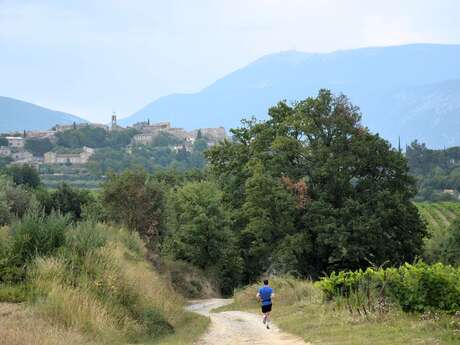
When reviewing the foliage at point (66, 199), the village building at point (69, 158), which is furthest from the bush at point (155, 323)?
the village building at point (69, 158)

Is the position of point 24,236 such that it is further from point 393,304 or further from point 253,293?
point 253,293

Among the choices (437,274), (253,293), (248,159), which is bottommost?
(253,293)

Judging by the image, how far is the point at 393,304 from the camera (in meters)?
17.6

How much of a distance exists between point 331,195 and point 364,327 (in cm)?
2536

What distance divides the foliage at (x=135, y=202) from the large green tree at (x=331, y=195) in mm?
6179

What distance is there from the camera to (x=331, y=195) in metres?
41.5

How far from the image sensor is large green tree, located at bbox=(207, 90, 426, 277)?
1564 inches

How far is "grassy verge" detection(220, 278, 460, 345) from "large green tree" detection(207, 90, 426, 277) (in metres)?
15.8

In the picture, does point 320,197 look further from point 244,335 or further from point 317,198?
point 244,335

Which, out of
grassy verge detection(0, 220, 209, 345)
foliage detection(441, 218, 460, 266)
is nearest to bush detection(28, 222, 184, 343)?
grassy verge detection(0, 220, 209, 345)

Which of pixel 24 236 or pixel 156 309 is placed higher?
pixel 24 236

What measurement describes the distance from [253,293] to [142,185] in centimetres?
1126

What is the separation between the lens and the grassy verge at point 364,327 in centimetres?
1392

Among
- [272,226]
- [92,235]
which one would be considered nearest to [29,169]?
[272,226]
